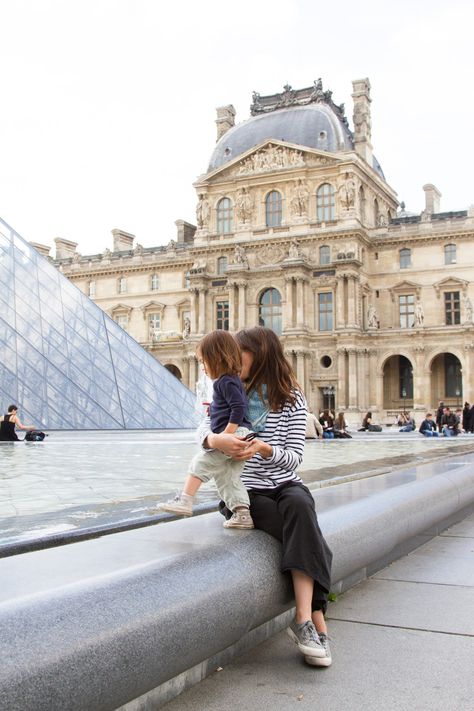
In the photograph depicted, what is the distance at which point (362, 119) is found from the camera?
45.6m

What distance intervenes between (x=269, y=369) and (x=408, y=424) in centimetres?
3011

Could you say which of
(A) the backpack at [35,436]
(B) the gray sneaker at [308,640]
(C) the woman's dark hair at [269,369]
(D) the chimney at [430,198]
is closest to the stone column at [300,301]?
(D) the chimney at [430,198]

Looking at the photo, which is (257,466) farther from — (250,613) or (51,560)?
(51,560)

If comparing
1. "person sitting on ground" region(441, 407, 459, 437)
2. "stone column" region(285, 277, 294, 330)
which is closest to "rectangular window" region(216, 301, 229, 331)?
"stone column" region(285, 277, 294, 330)

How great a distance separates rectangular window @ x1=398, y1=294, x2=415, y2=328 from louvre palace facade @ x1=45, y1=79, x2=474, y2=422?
8cm

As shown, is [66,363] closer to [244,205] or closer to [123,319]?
[244,205]

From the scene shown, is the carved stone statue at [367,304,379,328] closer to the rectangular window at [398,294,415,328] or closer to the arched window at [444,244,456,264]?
the rectangular window at [398,294,415,328]

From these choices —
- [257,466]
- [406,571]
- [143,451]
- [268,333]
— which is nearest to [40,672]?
[257,466]

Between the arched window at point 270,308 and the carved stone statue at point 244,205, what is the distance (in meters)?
4.33

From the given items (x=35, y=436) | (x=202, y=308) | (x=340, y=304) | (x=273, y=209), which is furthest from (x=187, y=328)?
(x=35, y=436)

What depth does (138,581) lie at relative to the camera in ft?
8.00

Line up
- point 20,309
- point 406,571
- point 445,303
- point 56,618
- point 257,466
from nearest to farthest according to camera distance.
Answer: point 56,618 < point 257,466 < point 406,571 < point 20,309 < point 445,303

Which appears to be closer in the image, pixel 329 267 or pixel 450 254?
pixel 450 254

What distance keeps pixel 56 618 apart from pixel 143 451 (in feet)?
33.1
